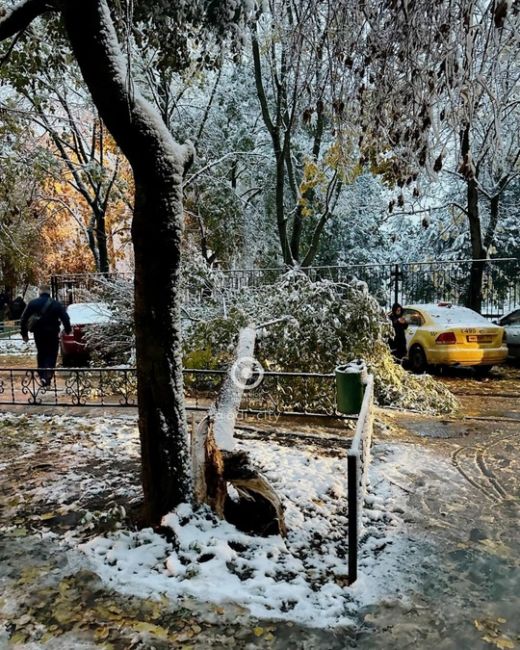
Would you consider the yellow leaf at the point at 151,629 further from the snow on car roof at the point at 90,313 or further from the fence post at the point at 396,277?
the fence post at the point at 396,277

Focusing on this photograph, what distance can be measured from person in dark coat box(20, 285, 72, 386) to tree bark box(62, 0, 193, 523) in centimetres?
611

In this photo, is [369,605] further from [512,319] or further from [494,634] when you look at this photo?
[512,319]

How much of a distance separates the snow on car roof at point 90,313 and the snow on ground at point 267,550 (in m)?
6.27

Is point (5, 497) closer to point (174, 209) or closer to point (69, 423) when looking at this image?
point (69, 423)

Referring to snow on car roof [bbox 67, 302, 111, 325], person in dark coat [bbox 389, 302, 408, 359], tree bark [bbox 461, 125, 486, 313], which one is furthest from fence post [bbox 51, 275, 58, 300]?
tree bark [bbox 461, 125, 486, 313]

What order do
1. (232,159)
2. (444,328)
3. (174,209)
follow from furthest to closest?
(232,159) < (444,328) < (174,209)

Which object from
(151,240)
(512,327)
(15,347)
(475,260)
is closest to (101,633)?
(151,240)

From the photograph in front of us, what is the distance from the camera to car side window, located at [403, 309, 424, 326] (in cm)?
1160

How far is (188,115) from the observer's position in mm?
19188

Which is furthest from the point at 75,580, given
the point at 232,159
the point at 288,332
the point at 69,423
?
the point at 232,159

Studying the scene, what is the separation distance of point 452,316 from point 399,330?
1158mm

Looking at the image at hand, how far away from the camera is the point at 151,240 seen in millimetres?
3820

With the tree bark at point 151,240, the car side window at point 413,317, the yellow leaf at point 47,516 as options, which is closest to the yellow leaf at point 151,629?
the tree bark at point 151,240

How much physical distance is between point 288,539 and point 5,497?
277 centimetres
